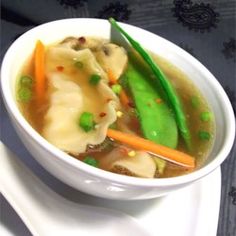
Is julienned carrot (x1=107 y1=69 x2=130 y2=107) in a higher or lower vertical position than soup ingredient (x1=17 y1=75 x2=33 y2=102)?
lower

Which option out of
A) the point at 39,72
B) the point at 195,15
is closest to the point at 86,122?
the point at 39,72

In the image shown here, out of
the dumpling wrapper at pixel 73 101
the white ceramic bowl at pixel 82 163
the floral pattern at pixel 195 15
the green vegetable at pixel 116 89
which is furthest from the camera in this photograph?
the floral pattern at pixel 195 15

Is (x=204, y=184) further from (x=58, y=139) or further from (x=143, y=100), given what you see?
(x=58, y=139)

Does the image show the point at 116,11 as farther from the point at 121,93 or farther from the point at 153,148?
the point at 153,148

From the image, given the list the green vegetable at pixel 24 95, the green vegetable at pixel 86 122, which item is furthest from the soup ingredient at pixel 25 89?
the green vegetable at pixel 86 122

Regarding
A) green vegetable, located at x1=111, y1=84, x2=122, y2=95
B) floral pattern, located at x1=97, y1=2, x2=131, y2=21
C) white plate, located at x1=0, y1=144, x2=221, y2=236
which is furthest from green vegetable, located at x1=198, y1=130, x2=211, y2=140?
floral pattern, located at x1=97, y1=2, x2=131, y2=21

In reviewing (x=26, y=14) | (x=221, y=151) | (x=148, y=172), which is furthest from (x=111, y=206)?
(x=26, y=14)

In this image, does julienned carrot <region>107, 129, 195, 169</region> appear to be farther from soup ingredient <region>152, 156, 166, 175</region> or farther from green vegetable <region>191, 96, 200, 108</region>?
green vegetable <region>191, 96, 200, 108</region>

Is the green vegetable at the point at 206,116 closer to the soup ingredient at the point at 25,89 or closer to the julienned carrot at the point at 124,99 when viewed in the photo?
the julienned carrot at the point at 124,99
